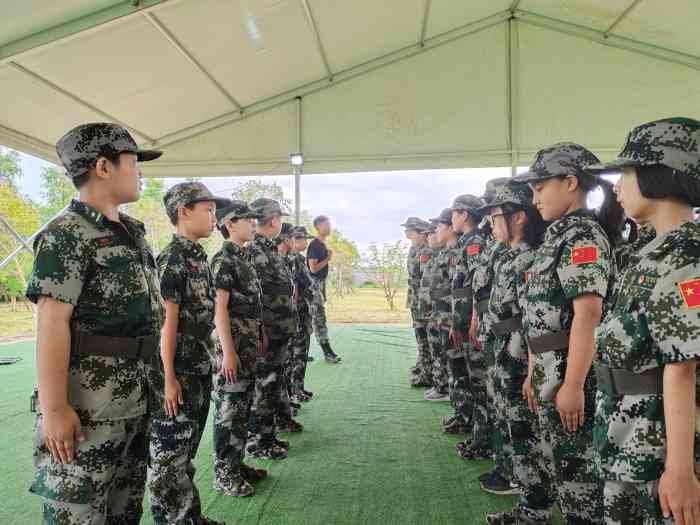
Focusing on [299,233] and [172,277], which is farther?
[299,233]

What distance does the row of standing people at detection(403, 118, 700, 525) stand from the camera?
978mm

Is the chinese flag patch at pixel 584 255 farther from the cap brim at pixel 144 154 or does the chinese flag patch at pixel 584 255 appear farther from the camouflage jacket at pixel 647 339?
the cap brim at pixel 144 154

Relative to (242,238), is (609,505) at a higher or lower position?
lower

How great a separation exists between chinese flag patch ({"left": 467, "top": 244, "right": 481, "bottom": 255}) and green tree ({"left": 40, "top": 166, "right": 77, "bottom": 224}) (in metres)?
6.82

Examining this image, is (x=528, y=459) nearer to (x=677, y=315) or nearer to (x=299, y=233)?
(x=677, y=315)

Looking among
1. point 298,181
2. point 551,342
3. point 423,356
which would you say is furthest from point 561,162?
point 298,181

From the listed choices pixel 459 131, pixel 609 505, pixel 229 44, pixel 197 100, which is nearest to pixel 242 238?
pixel 609 505

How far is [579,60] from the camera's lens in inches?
268

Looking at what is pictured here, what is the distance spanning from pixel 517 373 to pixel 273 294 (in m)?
1.59

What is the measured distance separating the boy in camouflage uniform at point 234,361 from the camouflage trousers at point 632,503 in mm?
1697

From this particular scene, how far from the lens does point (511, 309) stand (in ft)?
6.75

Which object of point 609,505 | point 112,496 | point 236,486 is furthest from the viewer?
point 236,486

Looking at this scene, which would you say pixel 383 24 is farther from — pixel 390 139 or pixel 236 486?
pixel 236 486

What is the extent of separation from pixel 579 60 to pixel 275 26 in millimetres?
4608
